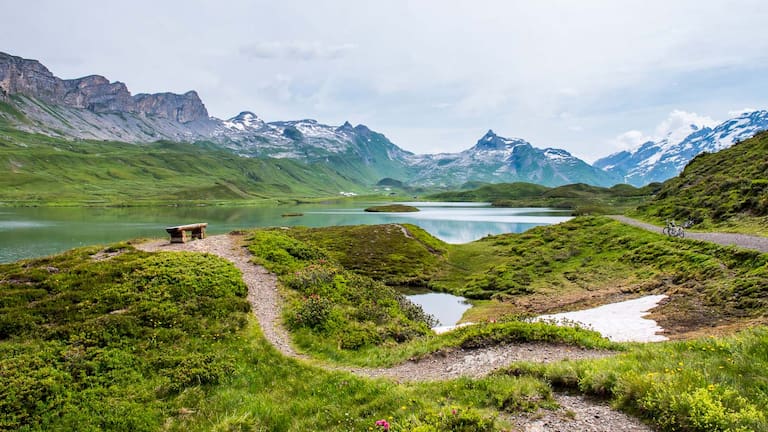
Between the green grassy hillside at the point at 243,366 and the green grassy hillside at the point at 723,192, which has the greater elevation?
the green grassy hillside at the point at 723,192

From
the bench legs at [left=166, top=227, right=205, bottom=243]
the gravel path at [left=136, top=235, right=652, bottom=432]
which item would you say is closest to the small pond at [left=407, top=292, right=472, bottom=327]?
the gravel path at [left=136, top=235, right=652, bottom=432]

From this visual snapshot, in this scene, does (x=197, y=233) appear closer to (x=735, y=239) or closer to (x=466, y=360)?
(x=466, y=360)

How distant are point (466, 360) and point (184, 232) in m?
28.2

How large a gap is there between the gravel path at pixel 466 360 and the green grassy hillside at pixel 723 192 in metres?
43.9

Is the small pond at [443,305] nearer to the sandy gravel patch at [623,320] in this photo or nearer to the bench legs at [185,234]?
the sandy gravel patch at [623,320]

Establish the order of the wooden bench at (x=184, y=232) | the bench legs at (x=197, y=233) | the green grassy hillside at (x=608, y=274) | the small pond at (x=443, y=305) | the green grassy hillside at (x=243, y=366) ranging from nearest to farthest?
1. the green grassy hillside at (x=243, y=366)
2. the green grassy hillside at (x=608, y=274)
3. the wooden bench at (x=184, y=232)
4. the bench legs at (x=197, y=233)
5. the small pond at (x=443, y=305)

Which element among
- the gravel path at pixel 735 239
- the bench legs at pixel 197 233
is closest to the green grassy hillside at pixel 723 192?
the gravel path at pixel 735 239

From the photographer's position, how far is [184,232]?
1347 inches

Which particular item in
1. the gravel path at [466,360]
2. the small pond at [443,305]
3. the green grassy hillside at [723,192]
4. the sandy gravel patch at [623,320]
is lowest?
the small pond at [443,305]

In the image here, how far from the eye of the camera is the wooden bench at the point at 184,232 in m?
33.4

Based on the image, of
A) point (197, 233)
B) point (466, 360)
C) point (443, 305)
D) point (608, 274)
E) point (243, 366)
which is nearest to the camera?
point (243, 366)

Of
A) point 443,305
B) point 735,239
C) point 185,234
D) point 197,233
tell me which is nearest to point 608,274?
point 735,239

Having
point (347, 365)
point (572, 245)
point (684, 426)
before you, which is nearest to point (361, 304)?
point (347, 365)

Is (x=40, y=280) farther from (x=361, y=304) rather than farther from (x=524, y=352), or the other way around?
(x=524, y=352)
